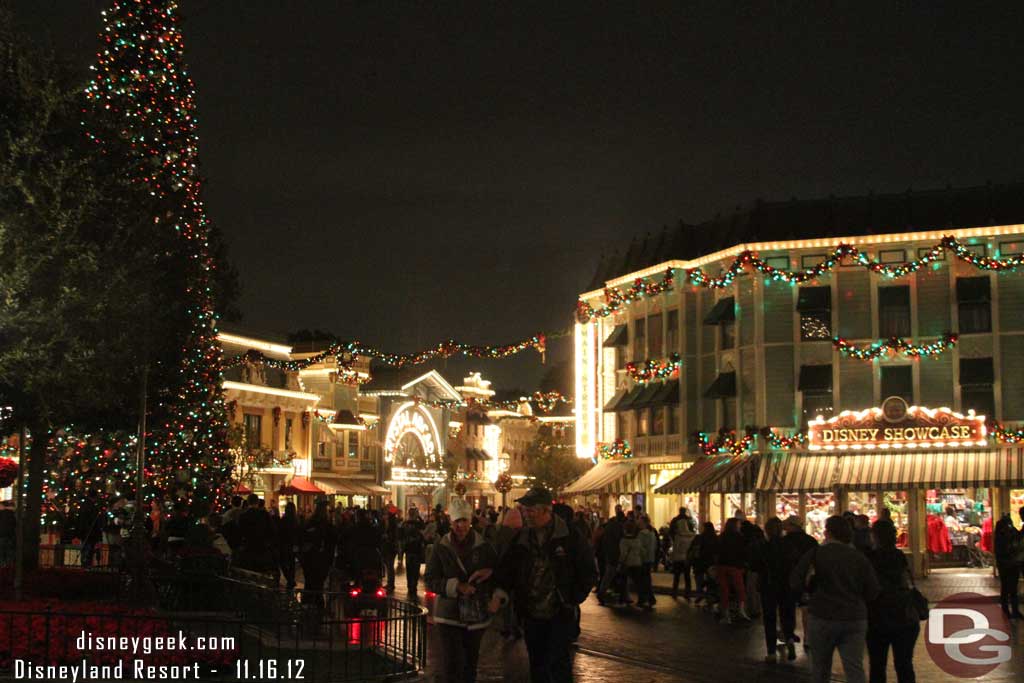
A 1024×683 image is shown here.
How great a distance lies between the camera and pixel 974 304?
4062 centimetres

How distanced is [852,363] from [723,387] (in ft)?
14.3

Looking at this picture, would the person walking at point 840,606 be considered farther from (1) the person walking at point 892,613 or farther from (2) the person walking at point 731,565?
(2) the person walking at point 731,565

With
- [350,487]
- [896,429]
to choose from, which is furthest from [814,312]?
[350,487]

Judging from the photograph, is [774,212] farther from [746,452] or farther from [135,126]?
[135,126]

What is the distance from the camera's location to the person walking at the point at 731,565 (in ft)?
72.1

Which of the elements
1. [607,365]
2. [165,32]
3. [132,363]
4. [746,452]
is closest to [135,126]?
[132,363]

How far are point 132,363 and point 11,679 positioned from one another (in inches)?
311

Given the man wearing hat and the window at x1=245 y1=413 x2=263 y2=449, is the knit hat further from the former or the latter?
the window at x1=245 y1=413 x2=263 y2=449

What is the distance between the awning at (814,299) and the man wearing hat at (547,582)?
33.3 meters

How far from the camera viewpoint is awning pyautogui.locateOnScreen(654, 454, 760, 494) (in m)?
40.8

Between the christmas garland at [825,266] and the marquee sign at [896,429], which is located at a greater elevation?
the christmas garland at [825,266]

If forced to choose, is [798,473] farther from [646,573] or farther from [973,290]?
[646,573]

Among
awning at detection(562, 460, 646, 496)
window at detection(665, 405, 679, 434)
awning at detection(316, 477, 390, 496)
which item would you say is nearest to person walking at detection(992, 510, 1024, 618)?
window at detection(665, 405, 679, 434)

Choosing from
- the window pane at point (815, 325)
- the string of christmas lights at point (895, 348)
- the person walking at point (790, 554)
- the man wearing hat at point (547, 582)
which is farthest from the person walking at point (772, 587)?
the window pane at point (815, 325)
